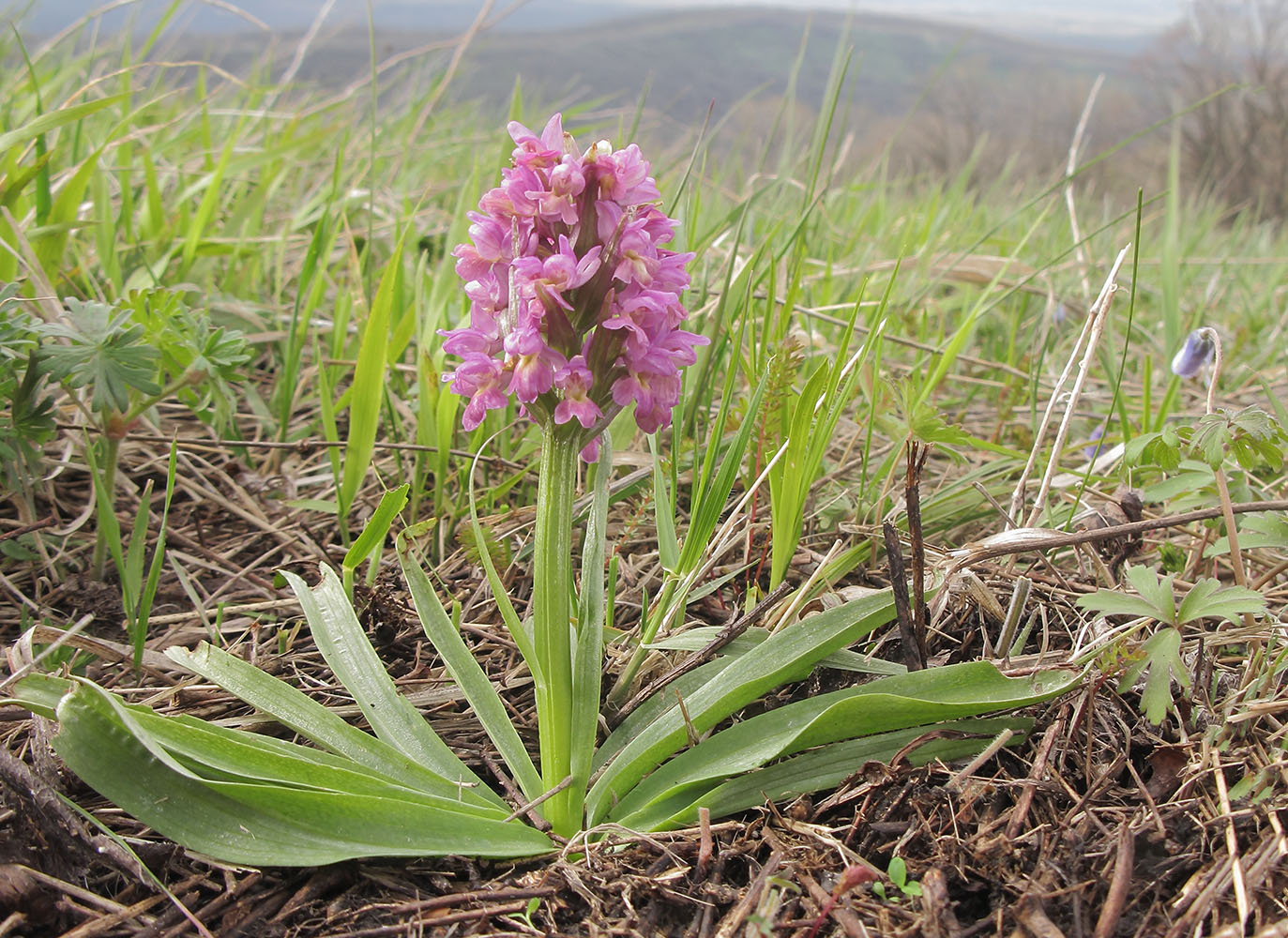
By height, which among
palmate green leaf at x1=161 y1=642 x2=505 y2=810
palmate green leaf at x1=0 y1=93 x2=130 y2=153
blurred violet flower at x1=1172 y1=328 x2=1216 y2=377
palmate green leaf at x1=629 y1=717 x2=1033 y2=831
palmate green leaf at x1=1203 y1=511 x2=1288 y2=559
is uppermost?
palmate green leaf at x1=0 y1=93 x2=130 y2=153

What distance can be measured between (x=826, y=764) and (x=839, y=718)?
0.13 m

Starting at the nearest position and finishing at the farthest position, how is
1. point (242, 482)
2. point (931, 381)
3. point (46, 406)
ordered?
point (46, 406), point (931, 381), point (242, 482)

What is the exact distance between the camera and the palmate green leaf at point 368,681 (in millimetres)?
1528

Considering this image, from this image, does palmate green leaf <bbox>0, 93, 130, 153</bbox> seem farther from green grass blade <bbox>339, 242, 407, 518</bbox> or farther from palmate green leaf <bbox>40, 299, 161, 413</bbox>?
green grass blade <bbox>339, 242, 407, 518</bbox>

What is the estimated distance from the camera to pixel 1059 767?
142 centimetres

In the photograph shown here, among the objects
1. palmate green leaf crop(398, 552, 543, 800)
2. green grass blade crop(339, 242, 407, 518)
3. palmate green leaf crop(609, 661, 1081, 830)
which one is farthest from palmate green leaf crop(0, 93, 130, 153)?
palmate green leaf crop(609, 661, 1081, 830)

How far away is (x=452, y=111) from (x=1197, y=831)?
21.4ft

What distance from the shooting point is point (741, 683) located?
4.81 ft

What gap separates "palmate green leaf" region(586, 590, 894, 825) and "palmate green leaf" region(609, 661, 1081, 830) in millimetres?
25

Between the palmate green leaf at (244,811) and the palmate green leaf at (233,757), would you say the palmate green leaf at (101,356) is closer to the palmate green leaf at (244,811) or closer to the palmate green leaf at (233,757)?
the palmate green leaf at (233,757)

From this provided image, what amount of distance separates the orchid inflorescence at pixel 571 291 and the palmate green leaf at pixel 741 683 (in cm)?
43

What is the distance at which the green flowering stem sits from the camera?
1385mm

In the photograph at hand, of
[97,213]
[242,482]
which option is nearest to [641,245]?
[242,482]

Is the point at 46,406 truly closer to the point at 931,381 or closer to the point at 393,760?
the point at 393,760
